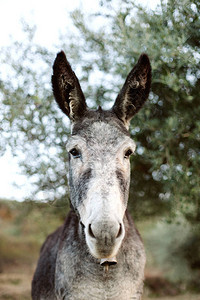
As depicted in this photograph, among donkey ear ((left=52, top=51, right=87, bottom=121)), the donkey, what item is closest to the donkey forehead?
the donkey

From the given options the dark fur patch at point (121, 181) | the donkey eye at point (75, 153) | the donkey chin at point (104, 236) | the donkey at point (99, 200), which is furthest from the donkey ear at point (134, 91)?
the donkey chin at point (104, 236)

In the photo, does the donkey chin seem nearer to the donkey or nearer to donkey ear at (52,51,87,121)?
the donkey

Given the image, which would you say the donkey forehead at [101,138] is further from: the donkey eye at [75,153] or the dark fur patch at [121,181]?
the dark fur patch at [121,181]

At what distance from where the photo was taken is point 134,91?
4.01 metres

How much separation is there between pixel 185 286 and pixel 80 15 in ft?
40.4

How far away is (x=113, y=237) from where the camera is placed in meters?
2.58

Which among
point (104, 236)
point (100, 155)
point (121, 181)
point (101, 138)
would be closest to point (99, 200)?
point (104, 236)

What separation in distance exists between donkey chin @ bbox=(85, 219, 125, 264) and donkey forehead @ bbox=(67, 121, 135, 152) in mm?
889

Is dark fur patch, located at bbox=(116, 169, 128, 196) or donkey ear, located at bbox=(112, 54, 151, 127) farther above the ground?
donkey ear, located at bbox=(112, 54, 151, 127)

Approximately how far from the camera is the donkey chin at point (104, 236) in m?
2.54

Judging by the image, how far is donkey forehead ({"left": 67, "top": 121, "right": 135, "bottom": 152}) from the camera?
3.30 meters

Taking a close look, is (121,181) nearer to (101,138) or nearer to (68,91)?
(101,138)

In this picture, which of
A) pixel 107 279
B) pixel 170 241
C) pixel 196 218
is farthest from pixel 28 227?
pixel 107 279

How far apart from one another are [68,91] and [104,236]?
1.97 metres
